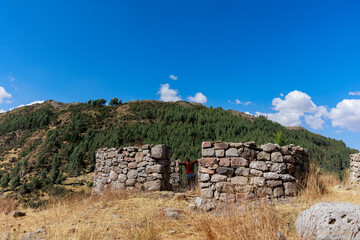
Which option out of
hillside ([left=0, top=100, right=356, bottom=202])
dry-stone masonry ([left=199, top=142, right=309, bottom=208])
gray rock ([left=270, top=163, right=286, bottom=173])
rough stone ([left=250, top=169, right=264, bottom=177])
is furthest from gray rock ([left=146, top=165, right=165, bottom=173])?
hillside ([left=0, top=100, right=356, bottom=202])

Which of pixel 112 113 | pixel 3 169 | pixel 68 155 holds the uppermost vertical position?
pixel 112 113

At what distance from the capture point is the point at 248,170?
573cm

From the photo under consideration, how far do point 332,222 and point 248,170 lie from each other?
2661 mm

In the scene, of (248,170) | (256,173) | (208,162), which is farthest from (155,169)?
(256,173)

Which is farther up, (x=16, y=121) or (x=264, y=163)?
(x=16, y=121)

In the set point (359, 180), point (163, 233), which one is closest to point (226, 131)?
point (359, 180)

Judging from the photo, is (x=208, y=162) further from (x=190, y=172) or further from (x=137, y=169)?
(x=137, y=169)

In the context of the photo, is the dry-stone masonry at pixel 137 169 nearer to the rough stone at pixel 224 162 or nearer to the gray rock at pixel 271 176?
the rough stone at pixel 224 162

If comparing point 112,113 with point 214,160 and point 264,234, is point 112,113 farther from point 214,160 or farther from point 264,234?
point 264,234

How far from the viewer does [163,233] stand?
3.73 meters

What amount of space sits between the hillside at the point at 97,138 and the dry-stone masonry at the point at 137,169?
48.8 ft

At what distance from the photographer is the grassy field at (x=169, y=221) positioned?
3.08 meters

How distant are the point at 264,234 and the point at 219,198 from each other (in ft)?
9.98

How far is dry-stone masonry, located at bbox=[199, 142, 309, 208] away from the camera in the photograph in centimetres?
559
